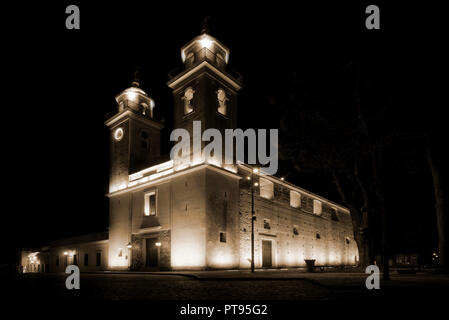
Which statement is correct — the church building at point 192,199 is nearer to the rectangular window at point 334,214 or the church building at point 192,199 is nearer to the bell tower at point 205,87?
the bell tower at point 205,87

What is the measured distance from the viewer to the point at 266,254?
31.1 m

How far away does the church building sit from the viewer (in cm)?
2550

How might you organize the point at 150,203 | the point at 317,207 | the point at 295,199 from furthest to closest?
the point at 317,207, the point at 295,199, the point at 150,203

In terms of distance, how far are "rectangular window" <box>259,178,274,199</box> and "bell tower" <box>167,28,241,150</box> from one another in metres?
6.23

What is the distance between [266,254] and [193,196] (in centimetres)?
969

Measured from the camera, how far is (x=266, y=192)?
3325cm

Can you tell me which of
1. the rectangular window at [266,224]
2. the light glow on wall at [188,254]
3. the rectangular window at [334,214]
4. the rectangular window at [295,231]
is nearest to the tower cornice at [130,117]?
the light glow on wall at [188,254]

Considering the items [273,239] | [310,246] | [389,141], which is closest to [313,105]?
[389,141]

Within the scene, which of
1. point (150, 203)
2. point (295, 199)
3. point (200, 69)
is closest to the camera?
point (200, 69)

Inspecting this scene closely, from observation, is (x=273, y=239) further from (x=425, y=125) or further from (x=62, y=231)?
(x=62, y=231)

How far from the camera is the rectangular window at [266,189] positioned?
32441 mm

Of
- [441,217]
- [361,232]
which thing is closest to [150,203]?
[361,232]

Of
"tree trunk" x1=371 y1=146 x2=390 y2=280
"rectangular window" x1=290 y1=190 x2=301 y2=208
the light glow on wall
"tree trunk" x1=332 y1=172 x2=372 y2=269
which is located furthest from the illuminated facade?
"tree trunk" x1=371 y1=146 x2=390 y2=280

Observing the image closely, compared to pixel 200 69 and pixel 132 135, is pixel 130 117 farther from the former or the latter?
pixel 200 69
